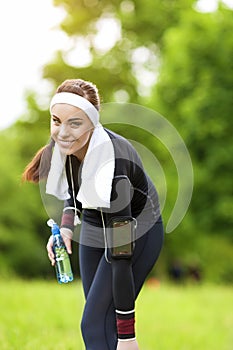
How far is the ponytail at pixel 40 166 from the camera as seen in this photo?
4328 millimetres

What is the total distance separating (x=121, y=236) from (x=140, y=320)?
8.61 m

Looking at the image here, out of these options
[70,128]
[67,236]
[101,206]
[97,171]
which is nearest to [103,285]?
[67,236]

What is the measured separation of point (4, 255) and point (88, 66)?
Result: 914cm

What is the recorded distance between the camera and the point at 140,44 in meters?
31.7

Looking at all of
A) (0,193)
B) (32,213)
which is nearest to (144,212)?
(0,193)

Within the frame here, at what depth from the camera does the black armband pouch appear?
388cm

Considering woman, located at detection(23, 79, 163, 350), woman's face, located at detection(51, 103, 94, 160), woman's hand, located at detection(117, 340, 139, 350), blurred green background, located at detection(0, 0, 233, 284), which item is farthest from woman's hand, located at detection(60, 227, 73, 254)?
blurred green background, located at detection(0, 0, 233, 284)

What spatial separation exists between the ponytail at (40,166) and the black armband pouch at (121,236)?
64cm

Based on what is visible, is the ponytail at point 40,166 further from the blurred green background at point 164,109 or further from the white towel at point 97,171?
the blurred green background at point 164,109

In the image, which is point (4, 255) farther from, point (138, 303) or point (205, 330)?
point (205, 330)

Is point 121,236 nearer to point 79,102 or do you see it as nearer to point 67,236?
point 67,236

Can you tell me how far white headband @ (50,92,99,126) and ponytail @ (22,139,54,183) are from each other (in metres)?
0.37

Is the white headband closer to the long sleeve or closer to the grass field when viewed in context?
the long sleeve

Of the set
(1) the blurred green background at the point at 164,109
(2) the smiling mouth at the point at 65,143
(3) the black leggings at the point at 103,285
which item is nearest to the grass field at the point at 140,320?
(3) the black leggings at the point at 103,285
